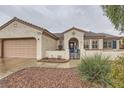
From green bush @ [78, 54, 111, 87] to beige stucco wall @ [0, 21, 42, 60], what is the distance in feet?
37.0

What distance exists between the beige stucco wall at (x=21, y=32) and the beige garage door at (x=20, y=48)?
1.29 m

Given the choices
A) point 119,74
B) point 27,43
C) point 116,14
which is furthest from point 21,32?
point 119,74

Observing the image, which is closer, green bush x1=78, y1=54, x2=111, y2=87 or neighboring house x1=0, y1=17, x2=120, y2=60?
green bush x1=78, y1=54, x2=111, y2=87

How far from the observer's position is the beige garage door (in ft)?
68.7

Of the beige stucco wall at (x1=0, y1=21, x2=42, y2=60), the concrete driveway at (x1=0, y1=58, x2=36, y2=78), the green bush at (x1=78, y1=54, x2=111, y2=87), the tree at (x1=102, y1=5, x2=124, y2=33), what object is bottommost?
the concrete driveway at (x1=0, y1=58, x2=36, y2=78)

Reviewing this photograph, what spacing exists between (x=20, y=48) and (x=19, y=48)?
0.14m

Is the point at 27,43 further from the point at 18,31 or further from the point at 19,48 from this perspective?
the point at 18,31

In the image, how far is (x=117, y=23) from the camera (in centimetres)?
1636

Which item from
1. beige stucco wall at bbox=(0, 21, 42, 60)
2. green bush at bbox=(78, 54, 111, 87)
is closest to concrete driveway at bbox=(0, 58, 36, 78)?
beige stucco wall at bbox=(0, 21, 42, 60)

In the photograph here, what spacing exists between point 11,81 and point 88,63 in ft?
12.8

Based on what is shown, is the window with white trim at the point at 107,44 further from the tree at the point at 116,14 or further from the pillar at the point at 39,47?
the pillar at the point at 39,47

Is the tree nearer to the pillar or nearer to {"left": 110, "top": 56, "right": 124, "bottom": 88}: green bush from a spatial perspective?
the pillar
